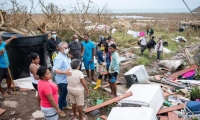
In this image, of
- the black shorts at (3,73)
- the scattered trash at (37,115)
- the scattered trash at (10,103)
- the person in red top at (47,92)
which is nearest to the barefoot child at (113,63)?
the scattered trash at (37,115)

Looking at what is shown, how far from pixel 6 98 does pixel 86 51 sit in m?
2.93

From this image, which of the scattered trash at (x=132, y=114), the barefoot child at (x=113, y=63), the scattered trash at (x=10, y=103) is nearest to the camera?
the scattered trash at (x=132, y=114)

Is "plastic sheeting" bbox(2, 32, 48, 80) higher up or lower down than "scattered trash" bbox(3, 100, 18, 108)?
higher up

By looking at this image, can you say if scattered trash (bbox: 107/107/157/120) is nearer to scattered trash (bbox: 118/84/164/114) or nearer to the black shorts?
scattered trash (bbox: 118/84/164/114)

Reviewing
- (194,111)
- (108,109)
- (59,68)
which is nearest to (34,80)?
(59,68)

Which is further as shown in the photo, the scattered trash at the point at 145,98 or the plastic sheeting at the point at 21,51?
the plastic sheeting at the point at 21,51

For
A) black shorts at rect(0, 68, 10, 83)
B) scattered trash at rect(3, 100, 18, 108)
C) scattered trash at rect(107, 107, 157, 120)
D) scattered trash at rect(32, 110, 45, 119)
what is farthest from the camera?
black shorts at rect(0, 68, 10, 83)

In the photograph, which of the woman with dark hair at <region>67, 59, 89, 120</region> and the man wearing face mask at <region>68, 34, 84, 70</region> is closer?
the woman with dark hair at <region>67, 59, 89, 120</region>

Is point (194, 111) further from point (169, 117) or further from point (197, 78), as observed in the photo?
point (197, 78)

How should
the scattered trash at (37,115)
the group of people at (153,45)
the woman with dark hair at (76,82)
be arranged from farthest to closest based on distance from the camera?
the group of people at (153,45) < the scattered trash at (37,115) < the woman with dark hair at (76,82)

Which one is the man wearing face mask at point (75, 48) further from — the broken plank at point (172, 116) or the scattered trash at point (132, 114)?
the broken plank at point (172, 116)

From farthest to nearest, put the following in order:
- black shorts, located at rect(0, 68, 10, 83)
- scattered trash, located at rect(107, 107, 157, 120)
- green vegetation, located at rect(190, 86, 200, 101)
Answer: green vegetation, located at rect(190, 86, 200, 101) → black shorts, located at rect(0, 68, 10, 83) → scattered trash, located at rect(107, 107, 157, 120)

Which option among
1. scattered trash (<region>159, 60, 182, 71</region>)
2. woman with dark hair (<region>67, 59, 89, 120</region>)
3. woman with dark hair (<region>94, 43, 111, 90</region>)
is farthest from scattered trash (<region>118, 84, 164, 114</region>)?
scattered trash (<region>159, 60, 182, 71</region>)

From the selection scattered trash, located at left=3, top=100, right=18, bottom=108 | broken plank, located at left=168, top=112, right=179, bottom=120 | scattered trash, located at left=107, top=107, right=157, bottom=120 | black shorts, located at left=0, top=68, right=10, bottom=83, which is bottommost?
broken plank, located at left=168, top=112, right=179, bottom=120
